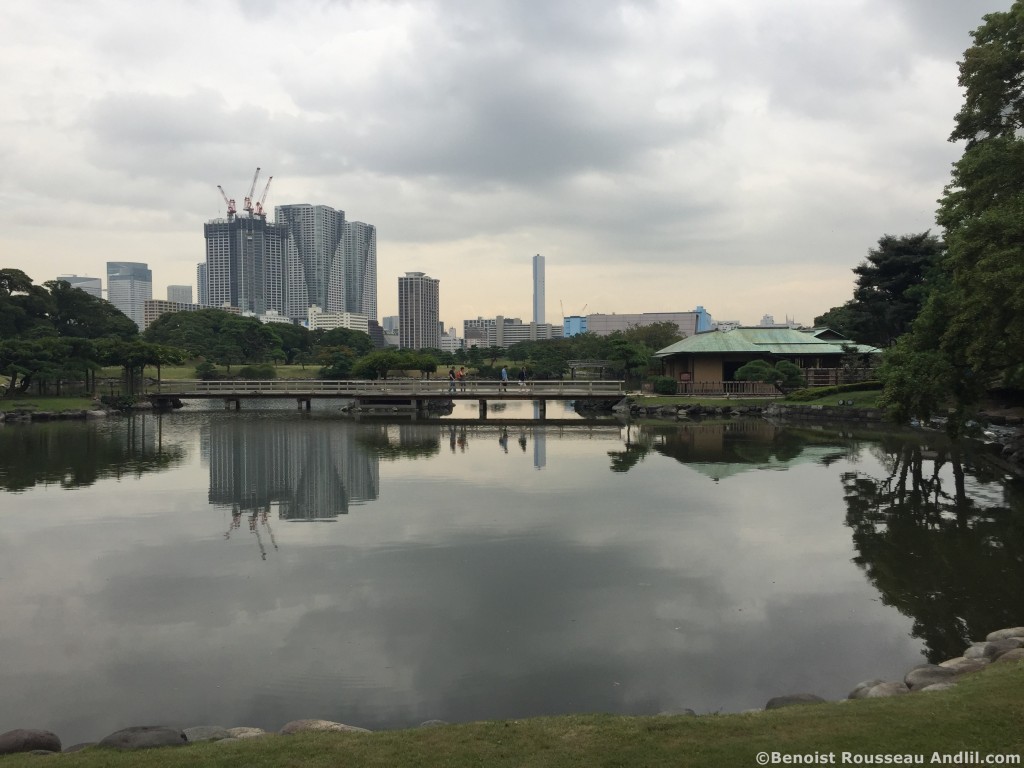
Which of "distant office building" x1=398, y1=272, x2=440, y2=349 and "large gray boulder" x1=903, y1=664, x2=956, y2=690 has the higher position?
"distant office building" x1=398, y1=272, x2=440, y2=349

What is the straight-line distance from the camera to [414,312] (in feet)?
625

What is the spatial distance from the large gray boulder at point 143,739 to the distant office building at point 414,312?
183 m

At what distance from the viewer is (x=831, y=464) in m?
22.1

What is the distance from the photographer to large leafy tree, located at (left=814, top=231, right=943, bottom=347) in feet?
138

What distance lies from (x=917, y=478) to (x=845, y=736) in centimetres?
1661

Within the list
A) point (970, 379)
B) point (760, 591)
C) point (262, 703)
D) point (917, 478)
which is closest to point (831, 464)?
point (917, 478)

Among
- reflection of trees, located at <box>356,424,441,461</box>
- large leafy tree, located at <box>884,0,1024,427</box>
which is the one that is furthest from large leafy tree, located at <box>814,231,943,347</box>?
reflection of trees, located at <box>356,424,441,461</box>

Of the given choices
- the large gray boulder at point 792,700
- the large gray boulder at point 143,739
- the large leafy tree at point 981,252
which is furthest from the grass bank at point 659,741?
the large leafy tree at point 981,252

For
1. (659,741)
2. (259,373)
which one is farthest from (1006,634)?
(259,373)

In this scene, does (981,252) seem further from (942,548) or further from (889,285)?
(889,285)

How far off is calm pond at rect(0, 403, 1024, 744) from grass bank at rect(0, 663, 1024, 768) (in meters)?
1.18

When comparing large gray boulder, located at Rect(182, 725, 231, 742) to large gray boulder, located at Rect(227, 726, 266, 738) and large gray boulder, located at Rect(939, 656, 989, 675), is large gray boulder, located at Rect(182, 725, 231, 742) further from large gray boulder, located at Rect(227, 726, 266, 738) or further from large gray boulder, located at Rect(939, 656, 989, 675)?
large gray boulder, located at Rect(939, 656, 989, 675)

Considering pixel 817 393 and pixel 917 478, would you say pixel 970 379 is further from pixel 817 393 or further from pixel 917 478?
pixel 817 393

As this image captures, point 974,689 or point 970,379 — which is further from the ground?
point 970,379
